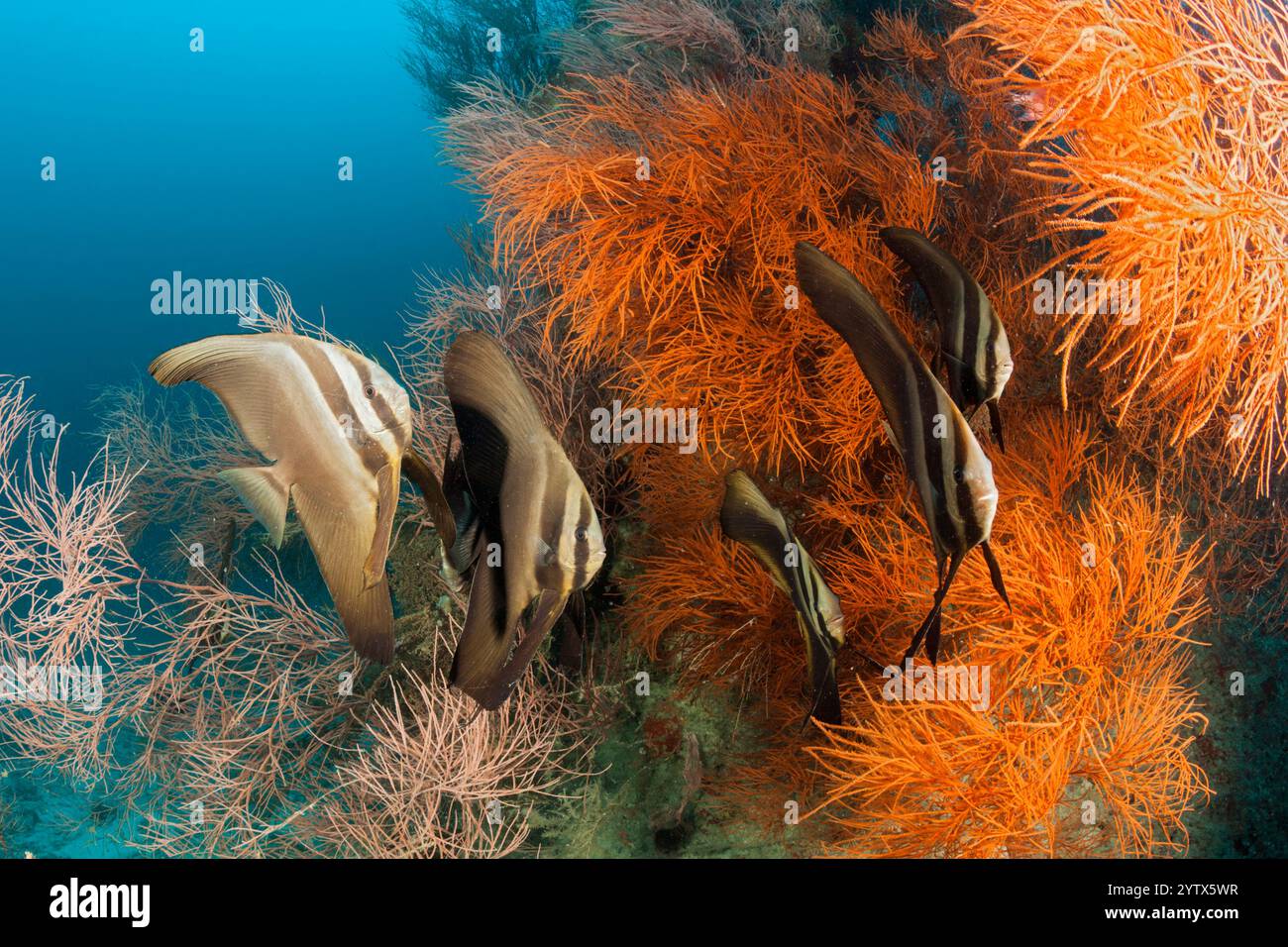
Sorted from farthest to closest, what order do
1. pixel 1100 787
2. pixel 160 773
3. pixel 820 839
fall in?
pixel 160 773, pixel 820 839, pixel 1100 787

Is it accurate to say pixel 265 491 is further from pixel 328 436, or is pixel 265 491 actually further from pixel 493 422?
pixel 493 422

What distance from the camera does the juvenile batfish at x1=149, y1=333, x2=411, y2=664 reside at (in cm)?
126

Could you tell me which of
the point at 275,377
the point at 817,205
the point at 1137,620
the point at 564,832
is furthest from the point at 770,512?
the point at 564,832

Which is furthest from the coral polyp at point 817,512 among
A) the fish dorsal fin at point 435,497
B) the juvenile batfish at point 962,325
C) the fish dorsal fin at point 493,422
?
the fish dorsal fin at point 493,422

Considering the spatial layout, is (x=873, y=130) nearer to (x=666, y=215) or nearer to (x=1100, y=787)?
(x=666, y=215)

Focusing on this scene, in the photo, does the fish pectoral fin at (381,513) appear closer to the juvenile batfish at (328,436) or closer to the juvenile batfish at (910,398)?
the juvenile batfish at (328,436)

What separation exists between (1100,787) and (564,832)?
1.91m

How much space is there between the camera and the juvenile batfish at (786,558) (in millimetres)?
1642

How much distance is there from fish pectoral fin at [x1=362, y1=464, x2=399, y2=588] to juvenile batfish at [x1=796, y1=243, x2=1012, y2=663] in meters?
0.87

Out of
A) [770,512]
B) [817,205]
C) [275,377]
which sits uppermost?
[817,205]

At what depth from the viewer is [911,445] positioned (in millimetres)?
1289

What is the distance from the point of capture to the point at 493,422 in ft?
4.10

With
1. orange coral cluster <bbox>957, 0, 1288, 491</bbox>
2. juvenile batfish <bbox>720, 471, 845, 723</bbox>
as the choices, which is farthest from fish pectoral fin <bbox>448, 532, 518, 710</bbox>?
orange coral cluster <bbox>957, 0, 1288, 491</bbox>

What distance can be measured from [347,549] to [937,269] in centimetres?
145
